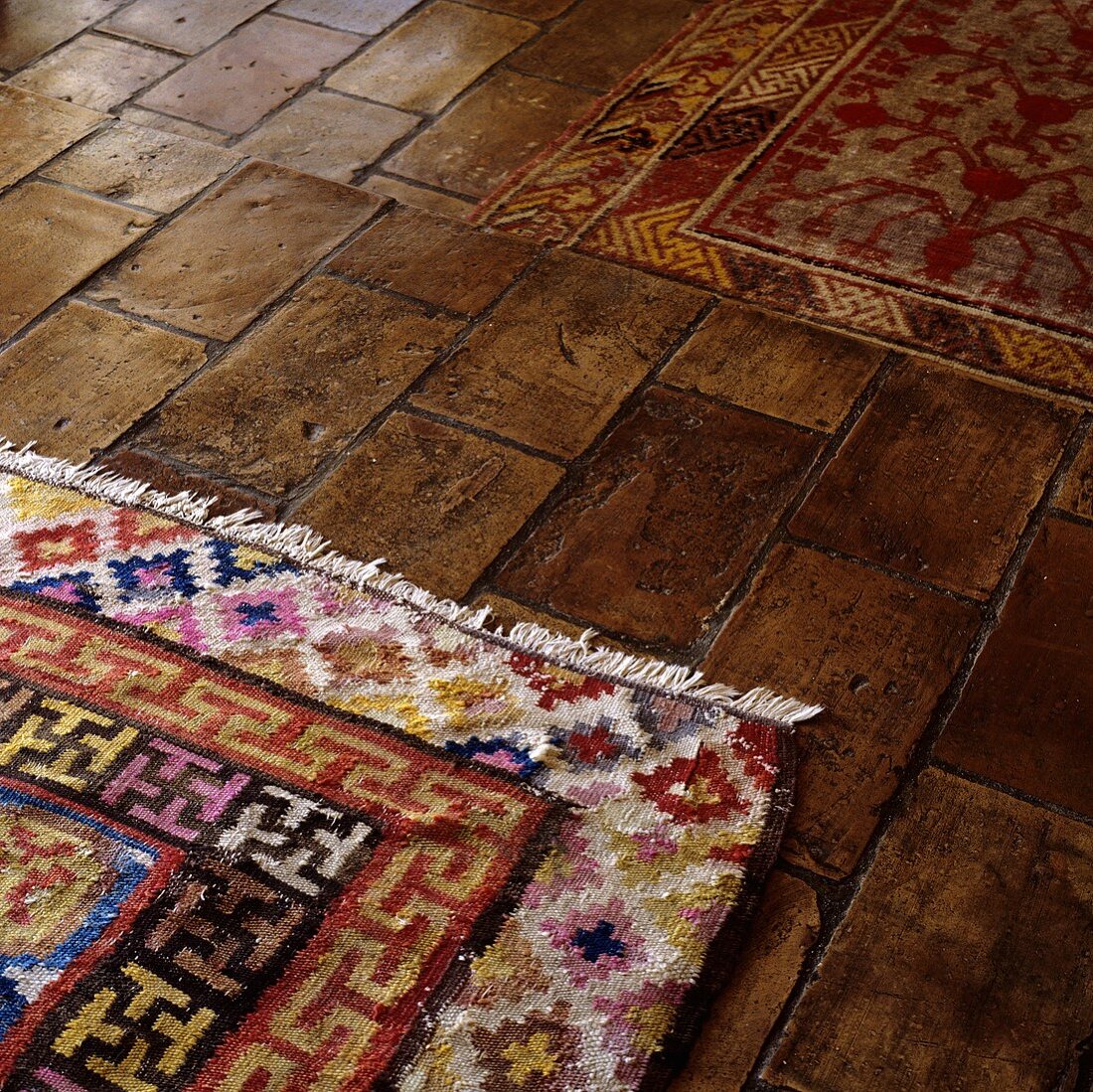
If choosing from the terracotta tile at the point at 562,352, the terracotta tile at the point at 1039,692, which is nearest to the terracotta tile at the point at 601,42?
the terracotta tile at the point at 562,352

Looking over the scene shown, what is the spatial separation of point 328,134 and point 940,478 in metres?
1.76

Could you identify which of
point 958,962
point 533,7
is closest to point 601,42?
point 533,7

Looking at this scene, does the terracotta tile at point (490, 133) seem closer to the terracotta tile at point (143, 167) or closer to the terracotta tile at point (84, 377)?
the terracotta tile at point (143, 167)

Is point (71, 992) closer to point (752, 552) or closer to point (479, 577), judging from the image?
point (479, 577)

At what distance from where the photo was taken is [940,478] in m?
2.05

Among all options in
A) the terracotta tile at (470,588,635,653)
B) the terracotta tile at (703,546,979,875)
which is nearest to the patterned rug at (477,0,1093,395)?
the terracotta tile at (703,546,979,875)

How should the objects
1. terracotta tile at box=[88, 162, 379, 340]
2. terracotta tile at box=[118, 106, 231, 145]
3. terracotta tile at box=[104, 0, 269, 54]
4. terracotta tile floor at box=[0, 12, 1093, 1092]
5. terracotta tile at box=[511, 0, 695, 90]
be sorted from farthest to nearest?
terracotta tile at box=[104, 0, 269, 54] → terracotta tile at box=[511, 0, 695, 90] → terracotta tile at box=[118, 106, 231, 145] → terracotta tile at box=[88, 162, 379, 340] → terracotta tile floor at box=[0, 12, 1093, 1092]

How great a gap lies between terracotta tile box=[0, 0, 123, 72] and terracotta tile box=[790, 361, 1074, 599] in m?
2.55

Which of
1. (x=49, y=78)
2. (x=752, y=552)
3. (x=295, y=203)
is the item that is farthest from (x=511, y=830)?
(x=49, y=78)

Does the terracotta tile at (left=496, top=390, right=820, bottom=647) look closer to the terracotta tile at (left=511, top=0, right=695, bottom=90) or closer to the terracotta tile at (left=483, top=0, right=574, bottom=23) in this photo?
the terracotta tile at (left=511, top=0, right=695, bottom=90)

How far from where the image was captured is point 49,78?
316cm

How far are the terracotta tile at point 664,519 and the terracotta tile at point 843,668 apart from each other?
8 centimetres

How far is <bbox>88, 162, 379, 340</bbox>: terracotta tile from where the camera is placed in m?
2.41

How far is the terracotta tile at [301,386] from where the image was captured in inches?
82.7
